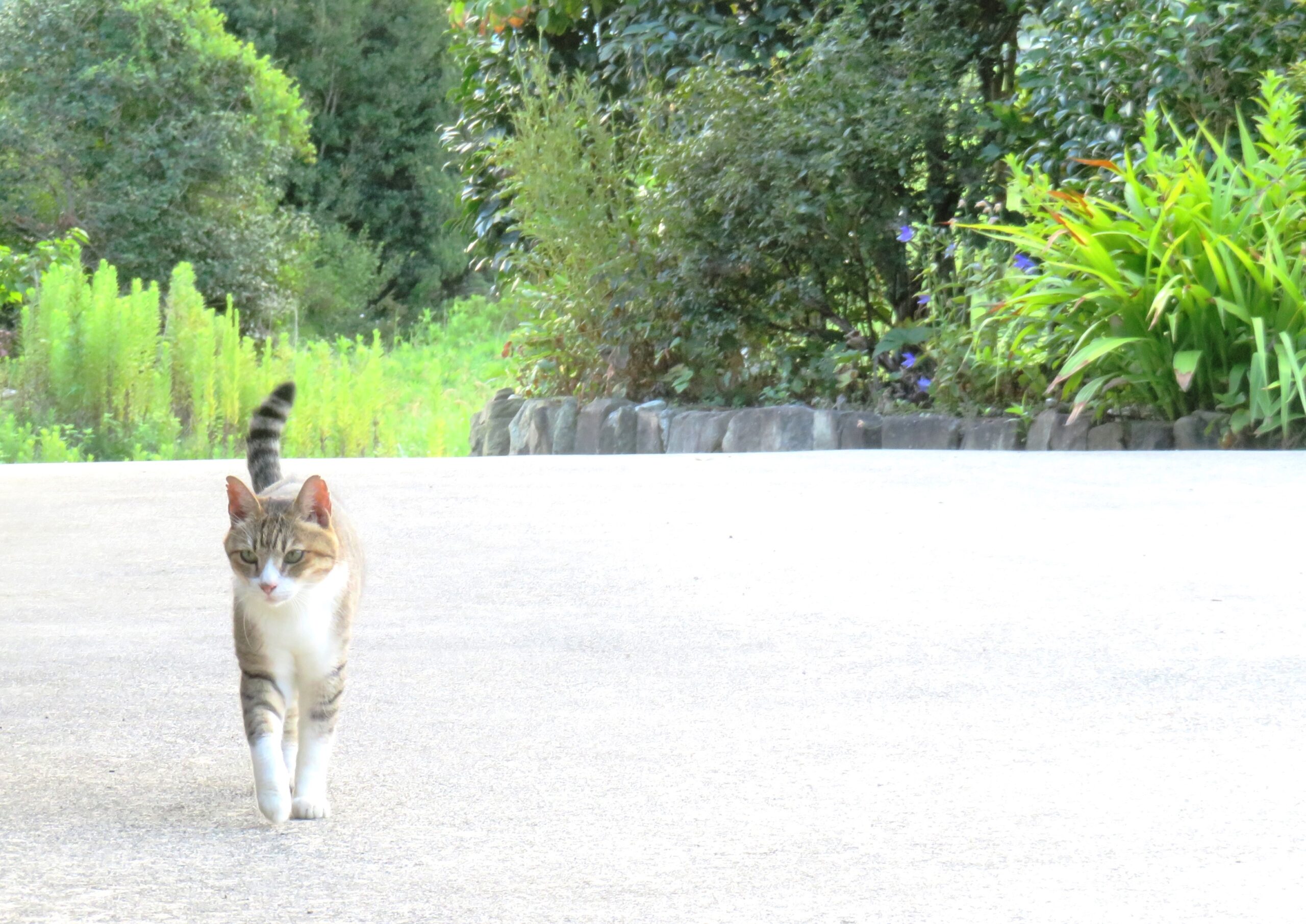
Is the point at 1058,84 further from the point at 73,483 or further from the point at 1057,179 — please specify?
the point at 73,483

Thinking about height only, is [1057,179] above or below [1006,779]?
above

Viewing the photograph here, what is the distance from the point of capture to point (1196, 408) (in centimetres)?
620

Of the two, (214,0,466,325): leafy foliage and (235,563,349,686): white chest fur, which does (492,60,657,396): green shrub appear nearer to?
(235,563,349,686): white chest fur

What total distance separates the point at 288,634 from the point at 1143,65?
5.72 meters

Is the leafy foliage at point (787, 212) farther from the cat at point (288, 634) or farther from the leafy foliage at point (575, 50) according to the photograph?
the cat at point (288, 634)

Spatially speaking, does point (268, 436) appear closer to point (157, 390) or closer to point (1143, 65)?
point (1143, 65)

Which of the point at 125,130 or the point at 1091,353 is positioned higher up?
the point at 125,130

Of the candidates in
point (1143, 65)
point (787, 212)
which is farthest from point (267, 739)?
point (1143, 65)

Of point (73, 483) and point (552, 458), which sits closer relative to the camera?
point (73, 483)

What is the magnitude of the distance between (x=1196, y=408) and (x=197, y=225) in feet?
43.5

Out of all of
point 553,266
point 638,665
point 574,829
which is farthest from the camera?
point 553,266

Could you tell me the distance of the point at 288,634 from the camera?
213cm

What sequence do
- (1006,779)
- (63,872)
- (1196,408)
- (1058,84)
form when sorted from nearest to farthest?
(63,872) → (1006,779) → (1196,408) → (1058,84)

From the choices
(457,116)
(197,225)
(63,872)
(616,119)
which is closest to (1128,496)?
(63,872)
